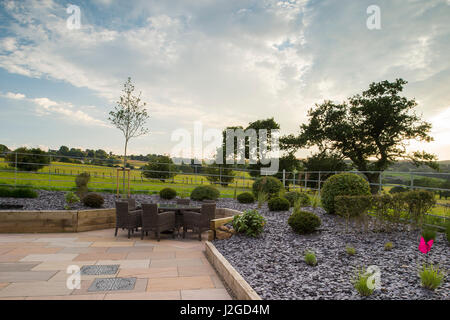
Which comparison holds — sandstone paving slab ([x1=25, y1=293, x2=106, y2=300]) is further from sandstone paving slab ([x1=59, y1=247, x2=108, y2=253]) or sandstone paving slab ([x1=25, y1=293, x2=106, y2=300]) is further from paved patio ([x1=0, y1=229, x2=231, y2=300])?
sandstone paving slab ([x1=59, y1=247, x2=108, y2=253])

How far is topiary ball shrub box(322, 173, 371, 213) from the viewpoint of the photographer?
643 centimetres

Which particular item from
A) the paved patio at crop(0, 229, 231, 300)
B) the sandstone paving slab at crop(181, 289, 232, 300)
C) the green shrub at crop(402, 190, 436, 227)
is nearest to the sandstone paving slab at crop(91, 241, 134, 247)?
the paved patio at crop(0, 229, 231, 300)

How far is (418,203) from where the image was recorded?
4750 mm

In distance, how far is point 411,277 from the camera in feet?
9.89

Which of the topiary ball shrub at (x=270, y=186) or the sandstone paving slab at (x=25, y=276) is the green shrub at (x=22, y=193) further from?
the topiary ball shrub at (x=270, y=186)

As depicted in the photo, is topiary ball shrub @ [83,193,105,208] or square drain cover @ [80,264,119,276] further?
topiary ball shrub @ [83,193,105,208]

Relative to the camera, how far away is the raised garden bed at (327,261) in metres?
2.78

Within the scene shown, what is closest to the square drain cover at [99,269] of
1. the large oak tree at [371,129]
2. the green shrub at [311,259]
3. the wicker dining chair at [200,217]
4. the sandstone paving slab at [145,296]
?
the sandstone paving slab at [145,296]

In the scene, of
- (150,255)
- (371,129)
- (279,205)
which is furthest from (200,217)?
(371,129)

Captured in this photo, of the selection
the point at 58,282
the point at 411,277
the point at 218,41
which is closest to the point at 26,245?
the point at 58,282

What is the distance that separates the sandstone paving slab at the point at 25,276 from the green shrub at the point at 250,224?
3181mm

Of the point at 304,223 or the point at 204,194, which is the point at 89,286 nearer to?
the point at 304,223

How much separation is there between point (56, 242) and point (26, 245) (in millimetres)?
531

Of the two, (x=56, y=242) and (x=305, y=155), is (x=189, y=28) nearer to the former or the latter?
(x=56, y=242)
